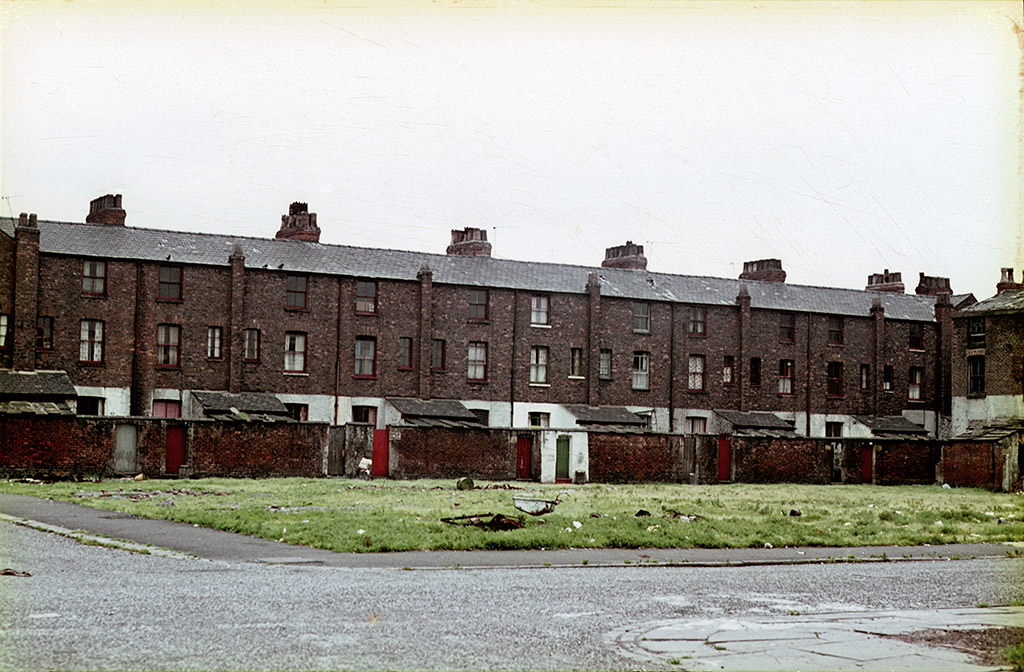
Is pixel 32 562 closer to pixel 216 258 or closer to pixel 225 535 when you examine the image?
pixel 225 535

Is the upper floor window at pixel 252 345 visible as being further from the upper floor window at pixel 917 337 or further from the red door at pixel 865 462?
the upper floor window at pixel 917 337

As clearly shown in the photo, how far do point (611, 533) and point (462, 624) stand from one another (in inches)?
387

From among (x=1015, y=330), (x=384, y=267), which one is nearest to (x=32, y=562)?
(x=384, y=267)

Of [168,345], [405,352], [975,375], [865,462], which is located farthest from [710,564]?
[975,375]

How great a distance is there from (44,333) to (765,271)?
38.4 metres

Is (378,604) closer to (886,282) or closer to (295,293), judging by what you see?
(295,293)

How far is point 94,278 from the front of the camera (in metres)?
50.6

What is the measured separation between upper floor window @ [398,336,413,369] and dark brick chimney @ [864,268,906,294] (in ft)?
102

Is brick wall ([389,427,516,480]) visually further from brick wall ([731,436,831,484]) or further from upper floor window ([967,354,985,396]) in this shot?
upper floor window ([967,354,985,396])

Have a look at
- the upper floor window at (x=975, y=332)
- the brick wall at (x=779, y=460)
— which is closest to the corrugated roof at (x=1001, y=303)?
the upper floor window at (x=975, y=332)

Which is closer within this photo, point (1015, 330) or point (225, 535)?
point (225, 535)

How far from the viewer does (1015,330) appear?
52.6 metres

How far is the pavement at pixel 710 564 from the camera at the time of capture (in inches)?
375

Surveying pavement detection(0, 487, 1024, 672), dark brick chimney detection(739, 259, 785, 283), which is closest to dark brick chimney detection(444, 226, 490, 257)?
dark brick chimney detection(739, 259, 785, 283)
